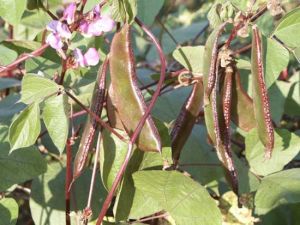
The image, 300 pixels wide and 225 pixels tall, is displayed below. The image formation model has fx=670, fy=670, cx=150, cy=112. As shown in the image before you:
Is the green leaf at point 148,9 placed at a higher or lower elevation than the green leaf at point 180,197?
higher

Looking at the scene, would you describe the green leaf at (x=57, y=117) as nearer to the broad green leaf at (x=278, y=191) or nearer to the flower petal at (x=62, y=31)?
the flower petal at (x=62, y=31)

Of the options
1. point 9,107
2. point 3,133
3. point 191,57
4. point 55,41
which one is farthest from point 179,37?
point 55,41

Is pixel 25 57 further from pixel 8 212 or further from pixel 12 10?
pixel 8 212

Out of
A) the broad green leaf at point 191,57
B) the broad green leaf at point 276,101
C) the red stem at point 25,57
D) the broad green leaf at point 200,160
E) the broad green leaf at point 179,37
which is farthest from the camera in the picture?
the broad green leaf at point 179,37

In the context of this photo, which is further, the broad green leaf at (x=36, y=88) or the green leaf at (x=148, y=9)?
the green leaf at (x=148, y=9)

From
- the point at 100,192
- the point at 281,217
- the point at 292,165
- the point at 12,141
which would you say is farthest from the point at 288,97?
the point at 12,141

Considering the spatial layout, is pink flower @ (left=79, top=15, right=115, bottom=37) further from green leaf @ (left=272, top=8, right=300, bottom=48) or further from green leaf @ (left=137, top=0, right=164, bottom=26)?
green leaf @ (left=272, top=8, right=300, bottom=48)

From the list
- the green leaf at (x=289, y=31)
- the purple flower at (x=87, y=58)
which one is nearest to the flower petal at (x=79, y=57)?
the purple flower at (x=87, y=58)
